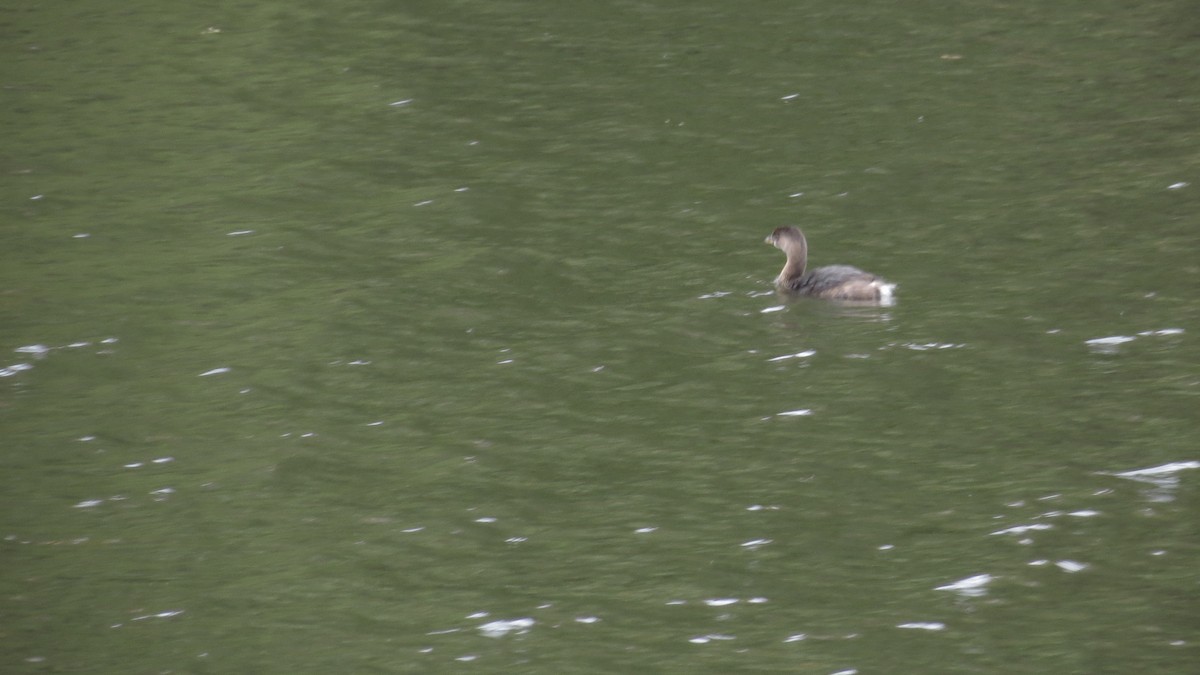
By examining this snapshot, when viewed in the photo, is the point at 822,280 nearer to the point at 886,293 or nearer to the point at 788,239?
the point at 886,293

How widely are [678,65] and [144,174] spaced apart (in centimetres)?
788

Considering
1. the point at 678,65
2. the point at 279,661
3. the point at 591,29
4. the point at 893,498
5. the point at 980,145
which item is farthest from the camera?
the point at 591,29

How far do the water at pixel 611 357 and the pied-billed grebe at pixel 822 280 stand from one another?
0.24 metres

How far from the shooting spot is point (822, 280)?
53.7 feet

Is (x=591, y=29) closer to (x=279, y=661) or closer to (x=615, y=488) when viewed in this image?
(x=615, y=488)

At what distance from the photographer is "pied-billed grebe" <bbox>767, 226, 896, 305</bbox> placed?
16.1 metres

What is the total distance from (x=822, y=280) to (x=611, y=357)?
7.64ft

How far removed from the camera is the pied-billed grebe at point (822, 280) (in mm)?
16094

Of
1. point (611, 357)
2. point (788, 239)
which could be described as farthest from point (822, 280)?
point (611, 357)

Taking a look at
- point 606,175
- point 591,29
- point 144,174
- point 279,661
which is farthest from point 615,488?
point 591,29

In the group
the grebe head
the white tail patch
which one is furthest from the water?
the grebe head

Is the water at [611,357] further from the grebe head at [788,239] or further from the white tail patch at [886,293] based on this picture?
the grebe head at [788,239]

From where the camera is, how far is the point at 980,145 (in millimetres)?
20594

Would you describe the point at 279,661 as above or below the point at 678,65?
below
